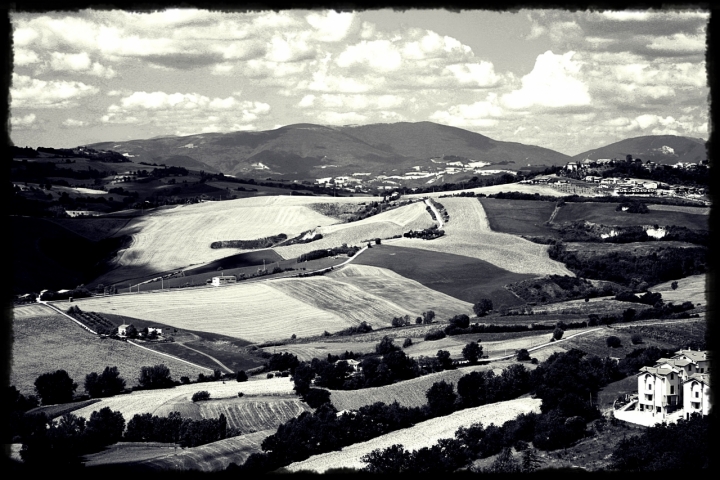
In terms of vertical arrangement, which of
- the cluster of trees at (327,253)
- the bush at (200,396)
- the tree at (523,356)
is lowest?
the tree at (523,356)

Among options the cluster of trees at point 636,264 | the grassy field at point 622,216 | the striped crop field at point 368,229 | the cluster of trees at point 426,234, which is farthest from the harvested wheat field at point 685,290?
the striped crop field at point 368,229

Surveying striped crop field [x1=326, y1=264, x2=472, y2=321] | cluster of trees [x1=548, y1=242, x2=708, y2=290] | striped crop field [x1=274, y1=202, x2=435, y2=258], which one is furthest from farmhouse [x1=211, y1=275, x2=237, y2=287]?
cluster of trees [x1=548, y1=242, x2=708, y2=290]

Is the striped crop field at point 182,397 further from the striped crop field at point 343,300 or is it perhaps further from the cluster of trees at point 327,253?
the cluster of trees at point 327,253

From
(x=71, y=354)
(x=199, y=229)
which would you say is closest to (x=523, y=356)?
(x=71, y=354)

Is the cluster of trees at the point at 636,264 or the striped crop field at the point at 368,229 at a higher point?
the striped crop field at the point at 368,229

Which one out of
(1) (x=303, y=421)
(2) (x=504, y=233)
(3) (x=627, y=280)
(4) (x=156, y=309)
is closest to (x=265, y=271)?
(4) (x=156, y=309)
